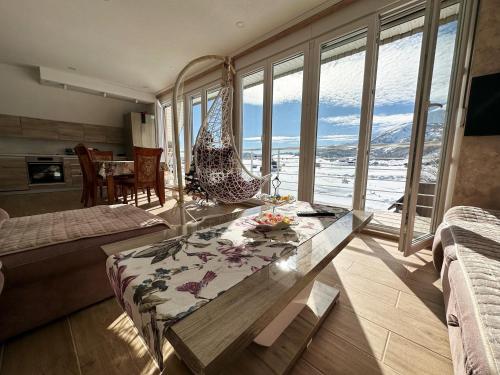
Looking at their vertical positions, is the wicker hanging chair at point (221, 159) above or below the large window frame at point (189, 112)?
below

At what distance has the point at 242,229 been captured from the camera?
1.03m

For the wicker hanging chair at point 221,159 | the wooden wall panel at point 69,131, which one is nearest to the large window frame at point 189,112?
the wooden wall panel at point 69,131

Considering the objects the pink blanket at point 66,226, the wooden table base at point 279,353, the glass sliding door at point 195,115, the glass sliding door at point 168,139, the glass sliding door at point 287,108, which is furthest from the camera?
the glass sliding door at point 168,139

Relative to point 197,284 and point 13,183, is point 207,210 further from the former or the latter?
point 13,183

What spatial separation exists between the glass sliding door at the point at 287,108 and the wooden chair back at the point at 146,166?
1.89 metres

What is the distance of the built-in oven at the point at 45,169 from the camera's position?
4.39m

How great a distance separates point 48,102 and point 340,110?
6267 mm

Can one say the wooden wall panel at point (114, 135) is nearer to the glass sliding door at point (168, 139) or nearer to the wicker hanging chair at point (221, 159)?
the glass sliding door at point (168, 139)

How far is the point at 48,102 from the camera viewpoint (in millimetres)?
4723

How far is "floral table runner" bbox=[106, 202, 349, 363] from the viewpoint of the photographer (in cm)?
47

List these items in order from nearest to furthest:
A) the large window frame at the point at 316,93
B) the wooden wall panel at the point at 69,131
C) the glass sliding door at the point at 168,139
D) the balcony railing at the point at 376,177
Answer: the balcony railing at the point at 376,177
the large window frame at the point at 316,93
the wooden wall panel at the point at 69,131
the glass sliding door at the point at 168,139

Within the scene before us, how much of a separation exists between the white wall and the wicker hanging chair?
5.22 m

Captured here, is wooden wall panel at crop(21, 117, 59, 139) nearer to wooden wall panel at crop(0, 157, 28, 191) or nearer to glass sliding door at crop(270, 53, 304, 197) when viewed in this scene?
wooden wall panel at crop(0, 157, 28, 191)

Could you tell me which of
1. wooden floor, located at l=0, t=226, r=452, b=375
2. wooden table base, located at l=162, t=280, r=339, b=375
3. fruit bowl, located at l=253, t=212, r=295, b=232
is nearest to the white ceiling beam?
Answer: wooden floor, located at l=0, t=226, r=452, b=375
